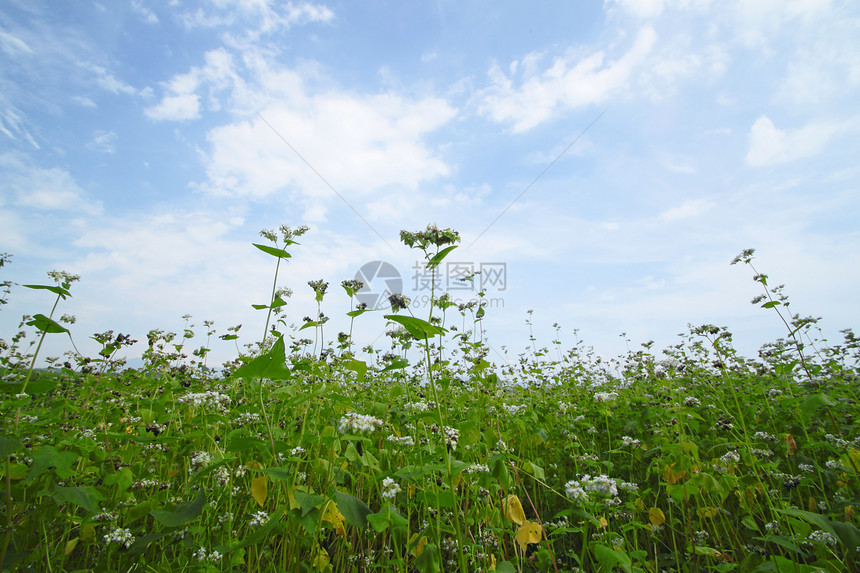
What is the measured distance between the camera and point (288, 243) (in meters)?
3.35

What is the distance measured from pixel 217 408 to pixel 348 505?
5.99ft

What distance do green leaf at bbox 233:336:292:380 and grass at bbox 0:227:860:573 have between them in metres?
0.01

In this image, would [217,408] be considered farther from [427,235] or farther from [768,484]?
[768,484]

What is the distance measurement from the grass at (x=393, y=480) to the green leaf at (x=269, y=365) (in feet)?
0.04

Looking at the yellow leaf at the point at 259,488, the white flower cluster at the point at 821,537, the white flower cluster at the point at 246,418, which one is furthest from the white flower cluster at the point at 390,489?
the white flower cluster at the point at 821,537

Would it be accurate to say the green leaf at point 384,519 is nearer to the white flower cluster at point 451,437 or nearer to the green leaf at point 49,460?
the white flower cluster at point 451,437

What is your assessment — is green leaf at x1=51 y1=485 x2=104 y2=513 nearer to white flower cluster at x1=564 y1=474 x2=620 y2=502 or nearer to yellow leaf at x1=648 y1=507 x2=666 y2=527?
white flower cluster at x1=564 y1=474 x2=620 y2=502

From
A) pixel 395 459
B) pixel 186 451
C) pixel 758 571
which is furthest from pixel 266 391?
pixel 758 571

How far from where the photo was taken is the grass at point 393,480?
2.15 m

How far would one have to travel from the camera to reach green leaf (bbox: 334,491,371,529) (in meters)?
1.82

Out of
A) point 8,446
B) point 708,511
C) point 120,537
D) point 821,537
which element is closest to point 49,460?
point 8,446

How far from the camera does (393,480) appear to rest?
7.64 ft

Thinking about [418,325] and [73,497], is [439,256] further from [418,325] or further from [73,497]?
[73,497]

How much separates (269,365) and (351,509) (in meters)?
0.83
